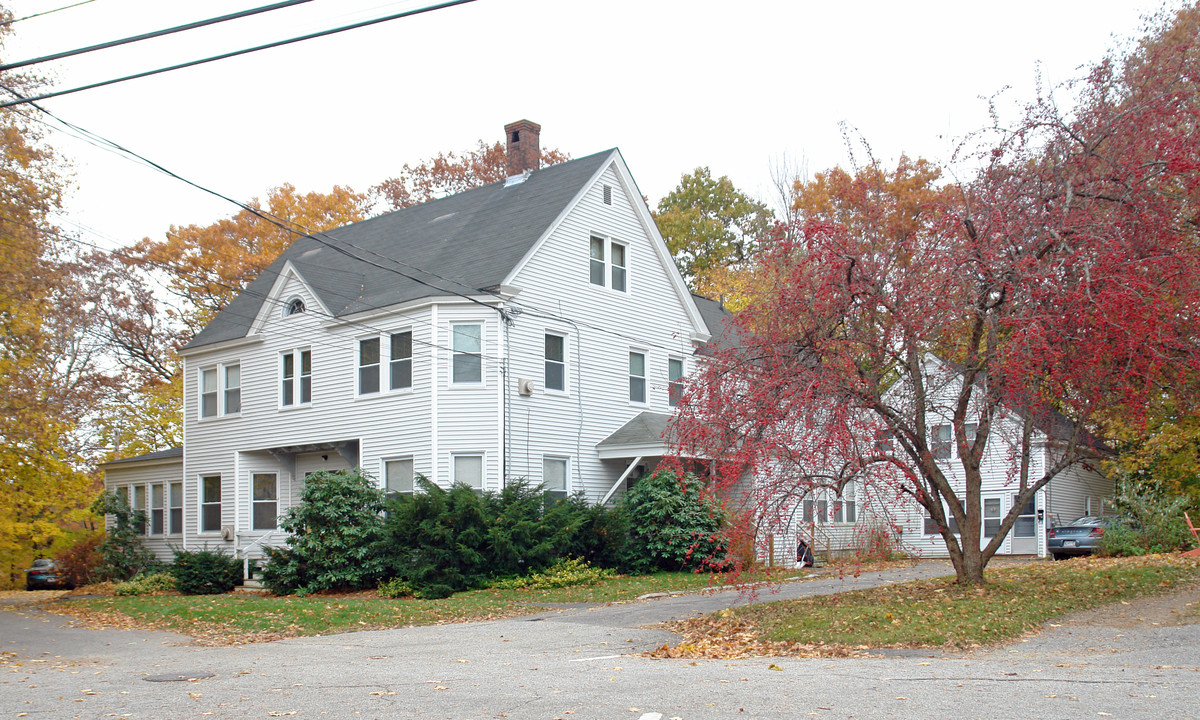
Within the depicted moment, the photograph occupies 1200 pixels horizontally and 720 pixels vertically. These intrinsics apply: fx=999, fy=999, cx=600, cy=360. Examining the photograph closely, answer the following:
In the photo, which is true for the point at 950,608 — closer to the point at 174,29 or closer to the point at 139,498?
the point at 174,29

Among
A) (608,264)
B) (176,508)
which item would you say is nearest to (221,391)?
(176,508)

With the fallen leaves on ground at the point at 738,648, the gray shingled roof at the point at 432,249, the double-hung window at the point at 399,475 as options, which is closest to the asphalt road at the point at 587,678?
the fallen leaves on ground at the point at 738,648

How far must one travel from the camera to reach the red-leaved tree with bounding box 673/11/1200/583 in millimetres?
11945

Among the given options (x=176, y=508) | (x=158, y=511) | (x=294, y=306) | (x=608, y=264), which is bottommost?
(x=158, y=511)

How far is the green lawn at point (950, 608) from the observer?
10938 mm

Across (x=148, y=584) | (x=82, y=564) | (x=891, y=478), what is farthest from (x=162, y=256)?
(x=891, y=478)

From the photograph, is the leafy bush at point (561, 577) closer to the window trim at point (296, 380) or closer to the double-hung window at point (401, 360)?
the double-hung window at point (401, 360)

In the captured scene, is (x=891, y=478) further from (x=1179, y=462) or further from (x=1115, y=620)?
(x=1179, y=462)

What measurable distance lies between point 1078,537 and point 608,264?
1498 cm

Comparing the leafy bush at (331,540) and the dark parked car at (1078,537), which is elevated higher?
the leafy bush at (331,540)

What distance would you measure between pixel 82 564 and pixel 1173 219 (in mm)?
29330

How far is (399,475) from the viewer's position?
22188 millimetres

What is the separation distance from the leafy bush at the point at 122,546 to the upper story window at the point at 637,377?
13837 millimetres

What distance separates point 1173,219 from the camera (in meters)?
13.1
